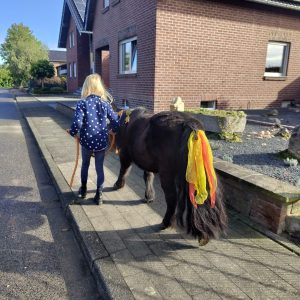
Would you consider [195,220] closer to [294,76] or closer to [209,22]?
[209,22]

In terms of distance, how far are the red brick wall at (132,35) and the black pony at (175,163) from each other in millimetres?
6309

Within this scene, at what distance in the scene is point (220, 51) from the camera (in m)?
10.1

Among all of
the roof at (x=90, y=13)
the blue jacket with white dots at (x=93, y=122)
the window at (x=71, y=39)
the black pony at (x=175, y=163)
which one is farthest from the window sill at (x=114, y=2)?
the window at (x=71, y=39)

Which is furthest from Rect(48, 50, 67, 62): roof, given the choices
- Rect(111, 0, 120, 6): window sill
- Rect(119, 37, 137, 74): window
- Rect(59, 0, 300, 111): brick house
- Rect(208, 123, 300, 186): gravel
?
Rect(208, 123, 300, 186): gravel

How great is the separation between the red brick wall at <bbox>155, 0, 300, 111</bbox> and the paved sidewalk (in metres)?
6.18

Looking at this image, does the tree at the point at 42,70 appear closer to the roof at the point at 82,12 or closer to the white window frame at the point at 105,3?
the roof at the point at 82,12

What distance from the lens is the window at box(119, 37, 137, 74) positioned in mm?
11242

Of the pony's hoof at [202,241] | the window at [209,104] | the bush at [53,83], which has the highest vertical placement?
the bush at [53,83]

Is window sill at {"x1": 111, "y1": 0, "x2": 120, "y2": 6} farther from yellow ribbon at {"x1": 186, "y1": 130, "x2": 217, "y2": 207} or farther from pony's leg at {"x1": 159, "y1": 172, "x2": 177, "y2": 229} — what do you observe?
yellow ribbon at {"x1": 186, "y1": 130, "x2": 217, "y2": 207}

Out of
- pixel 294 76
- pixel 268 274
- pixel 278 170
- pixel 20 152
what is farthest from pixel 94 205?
pixel 294 76

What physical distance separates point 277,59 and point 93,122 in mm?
10148

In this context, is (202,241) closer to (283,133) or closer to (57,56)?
(283,133)

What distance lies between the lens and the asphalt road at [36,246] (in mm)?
2641

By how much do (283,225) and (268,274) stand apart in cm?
78
